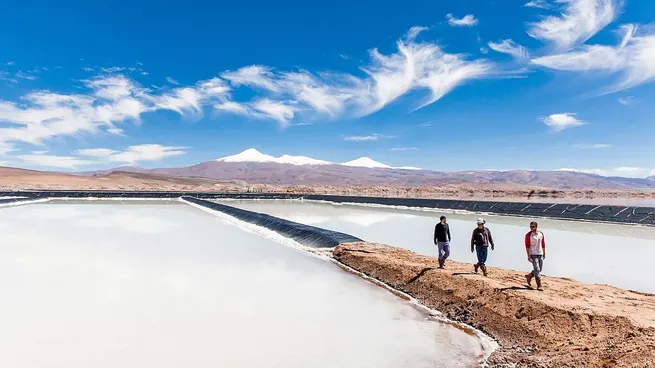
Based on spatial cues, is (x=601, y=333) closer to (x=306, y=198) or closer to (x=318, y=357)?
(x=318, y=357)

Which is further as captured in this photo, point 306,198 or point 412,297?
point 306,198

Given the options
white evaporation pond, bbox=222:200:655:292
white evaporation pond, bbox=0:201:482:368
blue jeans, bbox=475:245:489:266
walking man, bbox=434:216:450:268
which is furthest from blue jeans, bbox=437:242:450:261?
white evaporation pond, bbox=222:200:655:292

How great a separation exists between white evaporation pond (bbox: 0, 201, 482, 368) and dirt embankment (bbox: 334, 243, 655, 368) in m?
0.64

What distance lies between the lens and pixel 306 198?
72625 mm

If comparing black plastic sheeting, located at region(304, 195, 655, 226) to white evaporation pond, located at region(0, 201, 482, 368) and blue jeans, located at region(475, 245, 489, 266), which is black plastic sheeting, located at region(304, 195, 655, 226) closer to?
blue jeans, located at region(475, 245, 489, 266)

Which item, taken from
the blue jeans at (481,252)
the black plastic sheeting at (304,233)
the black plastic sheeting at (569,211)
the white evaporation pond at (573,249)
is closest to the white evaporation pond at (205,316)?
the blue jeans at (481,252)

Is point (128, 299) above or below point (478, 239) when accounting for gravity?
below

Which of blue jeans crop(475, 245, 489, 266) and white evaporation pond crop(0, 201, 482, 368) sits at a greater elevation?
blue jeans crop(475, 245, 489, 266)

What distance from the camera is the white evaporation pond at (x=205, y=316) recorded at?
6695mm

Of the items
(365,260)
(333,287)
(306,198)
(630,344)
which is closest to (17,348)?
(333,287)

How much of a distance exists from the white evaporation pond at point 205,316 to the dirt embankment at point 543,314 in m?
0.64

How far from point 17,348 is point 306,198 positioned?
65820mm

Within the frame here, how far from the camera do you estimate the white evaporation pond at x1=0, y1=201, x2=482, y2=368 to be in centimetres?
670

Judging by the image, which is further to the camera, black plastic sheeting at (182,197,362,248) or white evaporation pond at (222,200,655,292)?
black plastic sheeting at (182,197,362,248)
